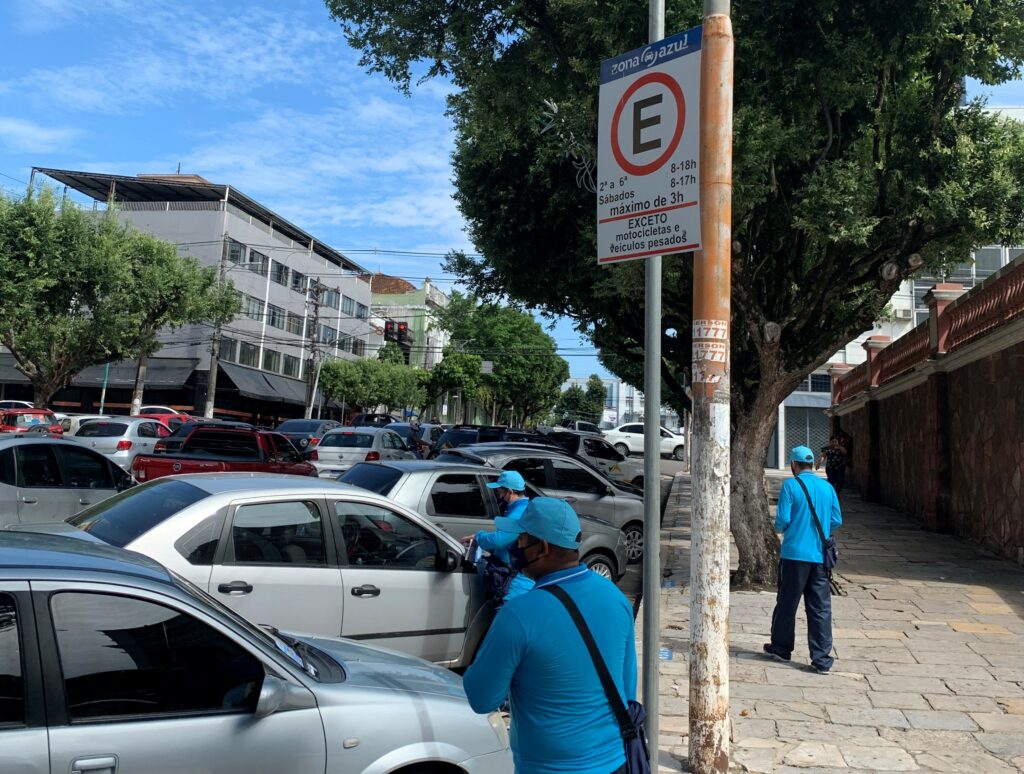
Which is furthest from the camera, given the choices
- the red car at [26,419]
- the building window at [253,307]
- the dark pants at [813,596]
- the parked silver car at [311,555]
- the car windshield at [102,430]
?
the building window at [253,307]

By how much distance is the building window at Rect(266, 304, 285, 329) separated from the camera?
176 feet

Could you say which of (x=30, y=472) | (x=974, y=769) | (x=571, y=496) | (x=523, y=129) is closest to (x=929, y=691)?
A: (x=974, y=769)

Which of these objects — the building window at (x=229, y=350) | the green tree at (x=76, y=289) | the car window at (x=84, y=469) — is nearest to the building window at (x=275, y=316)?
the building window at (x=229, y=350)

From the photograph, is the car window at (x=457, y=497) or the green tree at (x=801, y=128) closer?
the car window at (x=457, y=497)

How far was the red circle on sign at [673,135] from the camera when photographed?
4.42 metres

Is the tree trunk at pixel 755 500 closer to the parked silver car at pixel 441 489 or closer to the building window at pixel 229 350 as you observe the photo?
the parked silver car at pixel 441 489

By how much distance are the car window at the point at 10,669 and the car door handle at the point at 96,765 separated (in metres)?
0.22

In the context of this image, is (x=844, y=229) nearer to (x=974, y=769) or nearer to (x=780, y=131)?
(x=780, y=131)

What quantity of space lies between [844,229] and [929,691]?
4.98m

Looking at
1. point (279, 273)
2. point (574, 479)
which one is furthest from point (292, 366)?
point (574, 479)

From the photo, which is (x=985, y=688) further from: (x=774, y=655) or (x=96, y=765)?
(x=96, y=765)

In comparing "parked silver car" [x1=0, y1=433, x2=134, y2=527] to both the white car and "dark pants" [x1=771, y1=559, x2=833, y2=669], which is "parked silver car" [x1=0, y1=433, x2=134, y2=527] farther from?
the white car

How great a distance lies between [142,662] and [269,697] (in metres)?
0.46

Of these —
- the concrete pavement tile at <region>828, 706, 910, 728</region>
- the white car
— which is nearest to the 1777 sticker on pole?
the concrete pavement tile at <region>828, 706, 910, 728</region>
